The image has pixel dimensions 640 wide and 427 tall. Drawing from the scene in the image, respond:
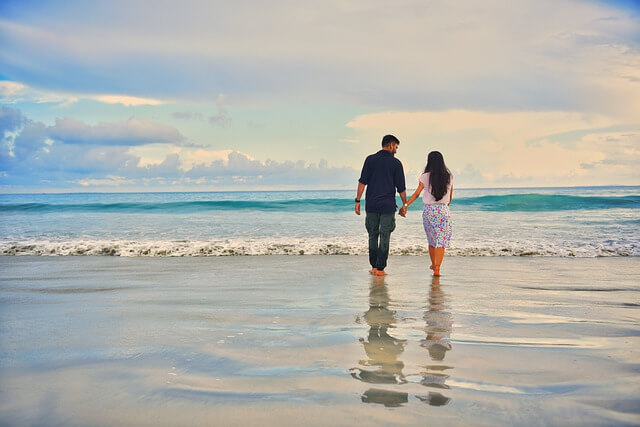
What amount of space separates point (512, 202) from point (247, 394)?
31336 millimetres

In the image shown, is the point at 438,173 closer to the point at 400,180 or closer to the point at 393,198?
the point at 400,180

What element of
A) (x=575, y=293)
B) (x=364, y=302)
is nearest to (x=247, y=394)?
(x=364, y=302)

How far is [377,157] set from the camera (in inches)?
313

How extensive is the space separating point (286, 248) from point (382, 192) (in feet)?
14.1

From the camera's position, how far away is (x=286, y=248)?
11578 millimetres

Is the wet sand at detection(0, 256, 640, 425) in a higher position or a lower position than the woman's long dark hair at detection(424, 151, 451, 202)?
lower

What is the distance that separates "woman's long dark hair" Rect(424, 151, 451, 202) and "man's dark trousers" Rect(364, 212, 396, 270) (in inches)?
32.2

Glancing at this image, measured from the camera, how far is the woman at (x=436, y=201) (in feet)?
25.1

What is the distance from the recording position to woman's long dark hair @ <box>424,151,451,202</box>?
301 inches

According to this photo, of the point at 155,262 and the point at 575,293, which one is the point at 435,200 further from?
the point at 155,262

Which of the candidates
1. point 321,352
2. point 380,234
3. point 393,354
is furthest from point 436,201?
point 321,352

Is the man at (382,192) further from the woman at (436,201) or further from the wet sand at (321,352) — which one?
the wet sand at (321,352)

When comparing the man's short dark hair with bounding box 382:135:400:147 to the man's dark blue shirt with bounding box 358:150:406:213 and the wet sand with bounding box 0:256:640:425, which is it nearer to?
the man's dark blue shirt with bounding box 358:150:406:213

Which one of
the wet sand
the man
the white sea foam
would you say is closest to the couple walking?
the man
